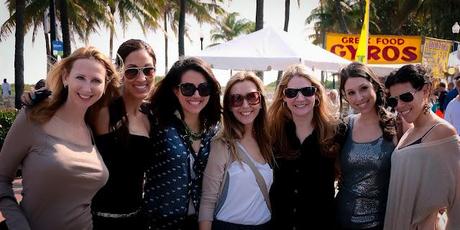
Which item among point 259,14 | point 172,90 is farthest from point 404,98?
point 259,14

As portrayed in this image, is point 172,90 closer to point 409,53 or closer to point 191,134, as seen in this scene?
point 191,134

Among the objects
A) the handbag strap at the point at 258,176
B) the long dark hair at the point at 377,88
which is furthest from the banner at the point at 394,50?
the handbag strap at the point at 258,176

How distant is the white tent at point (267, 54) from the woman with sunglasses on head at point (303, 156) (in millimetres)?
4936

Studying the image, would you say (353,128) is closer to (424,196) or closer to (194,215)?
(424,196)

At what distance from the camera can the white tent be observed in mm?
8445

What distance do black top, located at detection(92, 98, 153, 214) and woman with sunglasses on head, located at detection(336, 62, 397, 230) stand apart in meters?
1.48

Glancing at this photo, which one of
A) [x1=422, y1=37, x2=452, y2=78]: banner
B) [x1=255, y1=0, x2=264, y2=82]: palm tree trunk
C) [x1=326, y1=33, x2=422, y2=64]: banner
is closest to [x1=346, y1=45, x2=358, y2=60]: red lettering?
[x1=326, y1=33, x2=422, y2=64]: banner

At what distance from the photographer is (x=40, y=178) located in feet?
8.00

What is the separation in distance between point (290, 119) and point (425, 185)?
1.16 meters

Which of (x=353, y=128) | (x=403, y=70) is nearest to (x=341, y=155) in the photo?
(x=353, y=128)

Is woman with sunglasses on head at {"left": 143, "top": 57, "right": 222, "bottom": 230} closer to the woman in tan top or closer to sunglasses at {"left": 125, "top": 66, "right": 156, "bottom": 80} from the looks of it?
sunglasses at {"left": 125, "top": 66, "right": 156, "bottom": 80}

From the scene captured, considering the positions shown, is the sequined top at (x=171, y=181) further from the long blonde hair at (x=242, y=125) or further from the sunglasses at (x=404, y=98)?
the sunglasses at (x=404, y=98)

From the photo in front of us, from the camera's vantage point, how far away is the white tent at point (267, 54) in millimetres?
8445

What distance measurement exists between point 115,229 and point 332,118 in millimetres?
1881
